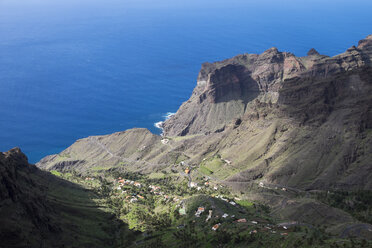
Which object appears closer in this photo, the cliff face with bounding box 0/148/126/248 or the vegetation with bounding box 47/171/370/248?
the cliff face with bounding box 0/148/126/248

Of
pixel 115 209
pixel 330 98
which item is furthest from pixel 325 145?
pixel 115 209

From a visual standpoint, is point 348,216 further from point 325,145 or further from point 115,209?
point 115,209

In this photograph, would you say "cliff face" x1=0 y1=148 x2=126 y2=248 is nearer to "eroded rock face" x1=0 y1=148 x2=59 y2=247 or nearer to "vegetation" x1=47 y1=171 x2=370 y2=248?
"eroded rock face" x1=0 y1=148 x2=59 y2=247

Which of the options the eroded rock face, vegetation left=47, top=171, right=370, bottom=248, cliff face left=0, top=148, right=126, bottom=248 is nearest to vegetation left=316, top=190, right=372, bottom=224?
vegetation left=47, top=171, right=370, bottom=248

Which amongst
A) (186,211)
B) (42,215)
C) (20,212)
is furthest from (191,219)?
(20,212)

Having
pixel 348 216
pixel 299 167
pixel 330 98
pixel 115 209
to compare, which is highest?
pixel 330 98

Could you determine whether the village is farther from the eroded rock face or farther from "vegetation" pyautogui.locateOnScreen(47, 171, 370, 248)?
the eroded rock face

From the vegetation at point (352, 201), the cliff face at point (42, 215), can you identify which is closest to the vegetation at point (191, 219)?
Answer: the vegetation at point (352, 201)

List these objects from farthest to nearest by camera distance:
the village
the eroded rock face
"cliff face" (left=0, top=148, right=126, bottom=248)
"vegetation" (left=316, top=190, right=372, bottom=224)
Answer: "vegetation" (left=316, top=190, right=372, bottom=224) → the village → "cliff face" (left=0, top=148, right=126, bottom=248) → the eroded rock face

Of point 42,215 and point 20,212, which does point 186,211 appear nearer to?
point 42,215

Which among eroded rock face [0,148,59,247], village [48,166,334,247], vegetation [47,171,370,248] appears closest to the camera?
eroded rock face [0,148,59,247]

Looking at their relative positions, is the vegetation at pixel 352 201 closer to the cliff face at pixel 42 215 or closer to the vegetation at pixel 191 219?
the vegetation at pixel 191 219
